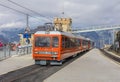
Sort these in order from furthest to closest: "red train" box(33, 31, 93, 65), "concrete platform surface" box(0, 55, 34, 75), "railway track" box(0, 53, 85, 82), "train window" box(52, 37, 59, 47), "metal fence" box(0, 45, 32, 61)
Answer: "metal fence" box(0, 45, 32, 61) < "train window" box(52, 37, 59, 47) < "red train" box(33, 31, 93, 65) < "concrete platform surface" box(0, 55, 34, 75) < "railway track" box(0, 53, 85, 82)

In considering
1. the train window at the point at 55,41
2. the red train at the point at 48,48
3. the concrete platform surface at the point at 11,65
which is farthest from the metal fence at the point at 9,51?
the train window at the point at 55,41

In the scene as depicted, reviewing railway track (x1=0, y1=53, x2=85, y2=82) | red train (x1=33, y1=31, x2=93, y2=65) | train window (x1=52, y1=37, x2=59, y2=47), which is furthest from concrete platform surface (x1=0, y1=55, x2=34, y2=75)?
train window (x1=52, y1=37, x2=59, y2=47)

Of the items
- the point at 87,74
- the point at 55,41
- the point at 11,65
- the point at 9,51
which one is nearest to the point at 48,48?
the point at 55,41

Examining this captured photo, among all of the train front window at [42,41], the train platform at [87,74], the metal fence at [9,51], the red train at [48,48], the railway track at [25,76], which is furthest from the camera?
the metal fence at [9,51]

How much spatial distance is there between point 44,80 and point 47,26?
14318 millimetres

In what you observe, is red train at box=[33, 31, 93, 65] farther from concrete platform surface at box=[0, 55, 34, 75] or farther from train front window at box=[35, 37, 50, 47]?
concrete platform surface at box=[0, 55, 34, 75]

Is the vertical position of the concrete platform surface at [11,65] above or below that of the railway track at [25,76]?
below

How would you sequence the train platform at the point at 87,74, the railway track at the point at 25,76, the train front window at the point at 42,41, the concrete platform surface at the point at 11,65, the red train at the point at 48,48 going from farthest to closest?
the train front window at the point at 42,41 < the red train at the point at 48,48 < the concrete platform surface at the point at 11,65 < the train platform at the point at 87,74 < the railway track at the point at 25,76

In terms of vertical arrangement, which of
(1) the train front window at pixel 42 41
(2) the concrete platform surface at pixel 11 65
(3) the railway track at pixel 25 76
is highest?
(1) the train front window at pixel 42 41

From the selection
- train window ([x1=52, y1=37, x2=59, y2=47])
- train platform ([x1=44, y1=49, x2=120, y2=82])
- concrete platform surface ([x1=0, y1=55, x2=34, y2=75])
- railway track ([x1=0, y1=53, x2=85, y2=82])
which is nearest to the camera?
railway track ([x1=0, y1=53, x2=85, y2=82])

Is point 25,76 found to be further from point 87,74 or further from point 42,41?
point 42,41

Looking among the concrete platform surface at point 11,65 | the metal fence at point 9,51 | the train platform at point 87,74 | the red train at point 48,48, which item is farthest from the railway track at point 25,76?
the metal fence at point 9,51

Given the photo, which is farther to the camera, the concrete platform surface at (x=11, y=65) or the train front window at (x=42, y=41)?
the train front window at (x=42, y=41)

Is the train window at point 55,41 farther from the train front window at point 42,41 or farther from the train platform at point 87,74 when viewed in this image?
the train platform at point 87,74
